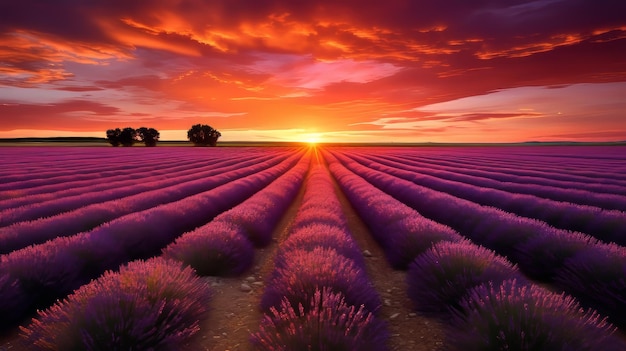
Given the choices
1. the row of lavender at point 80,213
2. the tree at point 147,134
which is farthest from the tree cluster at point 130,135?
the row of lavender at point 80,213

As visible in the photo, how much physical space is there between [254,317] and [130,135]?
325ft

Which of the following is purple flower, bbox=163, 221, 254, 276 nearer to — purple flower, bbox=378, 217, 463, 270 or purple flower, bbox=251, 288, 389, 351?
purple flower, bbox=378, 217, 463, 270

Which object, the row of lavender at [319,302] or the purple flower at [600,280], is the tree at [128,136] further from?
the purple flower at [600,280]

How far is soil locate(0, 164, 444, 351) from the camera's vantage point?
2.92 m

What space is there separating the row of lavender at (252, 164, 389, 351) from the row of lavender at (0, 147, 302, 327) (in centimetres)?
235

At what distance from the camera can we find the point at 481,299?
261 cm

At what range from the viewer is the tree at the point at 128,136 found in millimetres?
88750

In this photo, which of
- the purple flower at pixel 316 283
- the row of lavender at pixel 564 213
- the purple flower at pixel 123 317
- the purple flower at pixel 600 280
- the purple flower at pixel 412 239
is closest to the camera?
the purple flower at pixel 123 317

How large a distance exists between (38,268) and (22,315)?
0.50 metres

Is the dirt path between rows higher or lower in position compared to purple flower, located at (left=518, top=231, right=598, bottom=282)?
lower

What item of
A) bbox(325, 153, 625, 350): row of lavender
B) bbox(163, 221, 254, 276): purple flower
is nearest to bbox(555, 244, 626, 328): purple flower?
bbox(325, 153, 625, 350): row of lavender

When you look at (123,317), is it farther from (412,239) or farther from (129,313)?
(412,239)

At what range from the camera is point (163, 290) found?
2.90 metres

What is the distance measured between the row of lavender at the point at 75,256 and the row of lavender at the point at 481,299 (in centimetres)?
385
